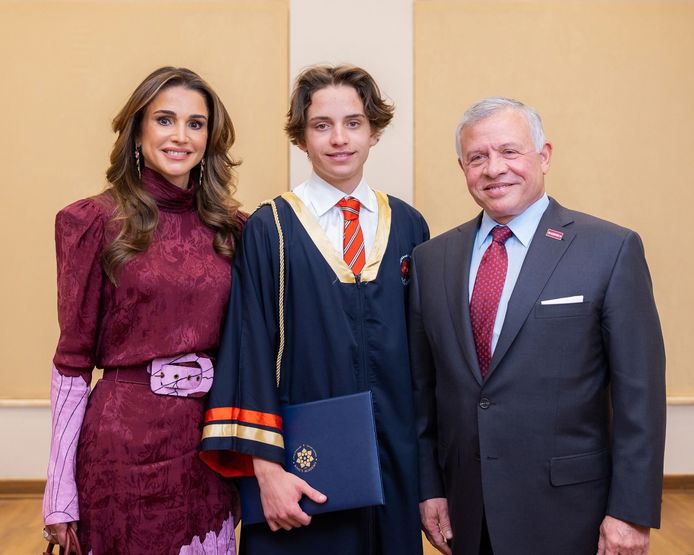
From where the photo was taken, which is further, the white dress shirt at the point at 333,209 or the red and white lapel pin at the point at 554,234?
the white dress shirt at the point at 333,209

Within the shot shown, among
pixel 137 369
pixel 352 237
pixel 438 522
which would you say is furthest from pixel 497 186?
pixel 137 369

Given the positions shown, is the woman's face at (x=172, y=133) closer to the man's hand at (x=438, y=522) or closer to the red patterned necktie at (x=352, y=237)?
the red patterned necktie at (x=352, y=237)

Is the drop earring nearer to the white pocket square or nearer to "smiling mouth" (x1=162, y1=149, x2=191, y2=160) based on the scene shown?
"smiling mouth" (x1=162, y1=149, x2=191, y2=160)

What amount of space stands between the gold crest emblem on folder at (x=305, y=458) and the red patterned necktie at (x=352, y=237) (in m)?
0.49

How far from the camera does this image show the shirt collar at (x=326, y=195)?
82.7 inches

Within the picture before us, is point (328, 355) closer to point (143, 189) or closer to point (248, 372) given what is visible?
point (248, 372)

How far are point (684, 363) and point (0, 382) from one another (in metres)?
4.28

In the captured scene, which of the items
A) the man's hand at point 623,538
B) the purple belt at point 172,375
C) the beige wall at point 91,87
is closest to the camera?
the man's hand at point 623,538

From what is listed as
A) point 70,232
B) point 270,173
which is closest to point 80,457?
point 70,232

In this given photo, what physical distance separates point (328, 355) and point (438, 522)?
53 cm

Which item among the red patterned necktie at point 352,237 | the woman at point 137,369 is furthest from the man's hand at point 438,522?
the red patterned necktie at point 352,237

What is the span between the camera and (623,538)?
1638 millimetres

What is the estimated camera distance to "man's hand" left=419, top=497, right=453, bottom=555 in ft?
6.27

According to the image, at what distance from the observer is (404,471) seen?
6.57 feet
